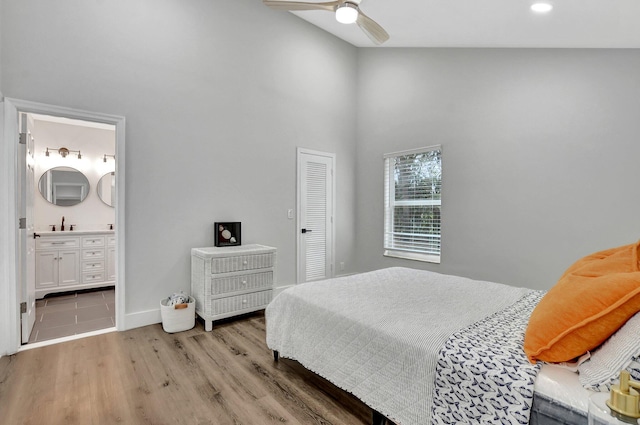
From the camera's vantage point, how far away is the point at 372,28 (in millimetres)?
2908

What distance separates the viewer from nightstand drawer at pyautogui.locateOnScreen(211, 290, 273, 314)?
319cm

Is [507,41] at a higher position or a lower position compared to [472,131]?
higher

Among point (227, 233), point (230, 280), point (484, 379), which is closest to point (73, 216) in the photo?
point (227, 233)

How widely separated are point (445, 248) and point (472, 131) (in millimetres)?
1417

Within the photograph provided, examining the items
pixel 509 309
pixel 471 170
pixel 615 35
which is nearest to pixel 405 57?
pixel 471 170

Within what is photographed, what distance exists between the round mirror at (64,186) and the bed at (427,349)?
13.5 feet

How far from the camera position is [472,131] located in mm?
3729

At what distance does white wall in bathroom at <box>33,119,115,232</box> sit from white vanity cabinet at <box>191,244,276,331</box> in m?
2.59

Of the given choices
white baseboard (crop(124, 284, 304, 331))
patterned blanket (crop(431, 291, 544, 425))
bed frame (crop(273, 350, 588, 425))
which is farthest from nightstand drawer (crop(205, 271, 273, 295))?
bed frame (crop(273, 350, 588, 425))

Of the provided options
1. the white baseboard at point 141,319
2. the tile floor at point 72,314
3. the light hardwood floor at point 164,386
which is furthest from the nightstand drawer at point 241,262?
the tile floor at point 72,314

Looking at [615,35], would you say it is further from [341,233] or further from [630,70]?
[341,233]

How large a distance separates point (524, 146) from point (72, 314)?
5196 millimetres

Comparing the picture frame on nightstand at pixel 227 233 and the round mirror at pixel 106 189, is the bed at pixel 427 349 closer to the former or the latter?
the picture frame on nightstand at pixel 227 233

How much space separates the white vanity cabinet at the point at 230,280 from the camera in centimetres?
315
